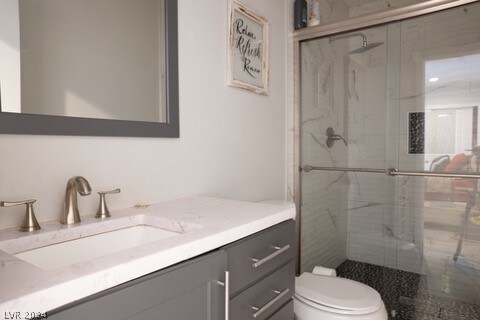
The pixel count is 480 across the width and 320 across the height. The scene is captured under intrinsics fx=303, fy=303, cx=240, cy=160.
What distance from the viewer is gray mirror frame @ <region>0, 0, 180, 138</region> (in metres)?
0.84

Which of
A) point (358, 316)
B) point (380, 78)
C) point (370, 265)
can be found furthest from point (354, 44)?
point (358, 316)

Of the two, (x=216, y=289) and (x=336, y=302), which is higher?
(x=216, y=289)

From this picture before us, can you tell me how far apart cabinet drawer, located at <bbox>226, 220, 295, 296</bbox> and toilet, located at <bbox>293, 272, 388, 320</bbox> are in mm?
393

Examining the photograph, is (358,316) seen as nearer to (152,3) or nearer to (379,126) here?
(379,126)

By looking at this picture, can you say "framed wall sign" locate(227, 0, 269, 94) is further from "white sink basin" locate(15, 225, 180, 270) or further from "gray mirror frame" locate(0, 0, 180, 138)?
"white sink basin" locate(15, 225, 180, 270)

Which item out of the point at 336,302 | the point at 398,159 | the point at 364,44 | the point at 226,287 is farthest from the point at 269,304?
the point at 364,44

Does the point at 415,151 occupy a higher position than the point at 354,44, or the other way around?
the point at 354,44

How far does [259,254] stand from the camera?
38.0 inches

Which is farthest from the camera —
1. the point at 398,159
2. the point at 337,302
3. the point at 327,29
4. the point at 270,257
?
the point at 327,29

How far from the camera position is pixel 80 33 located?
993 millimetres

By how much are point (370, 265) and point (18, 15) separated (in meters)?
2.21

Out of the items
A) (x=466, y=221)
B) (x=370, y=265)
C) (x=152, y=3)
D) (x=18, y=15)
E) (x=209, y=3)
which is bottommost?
(x=370, y=265)

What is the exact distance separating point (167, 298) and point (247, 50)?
1.41 meters

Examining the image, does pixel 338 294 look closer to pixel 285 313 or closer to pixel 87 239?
pixel 285 313
